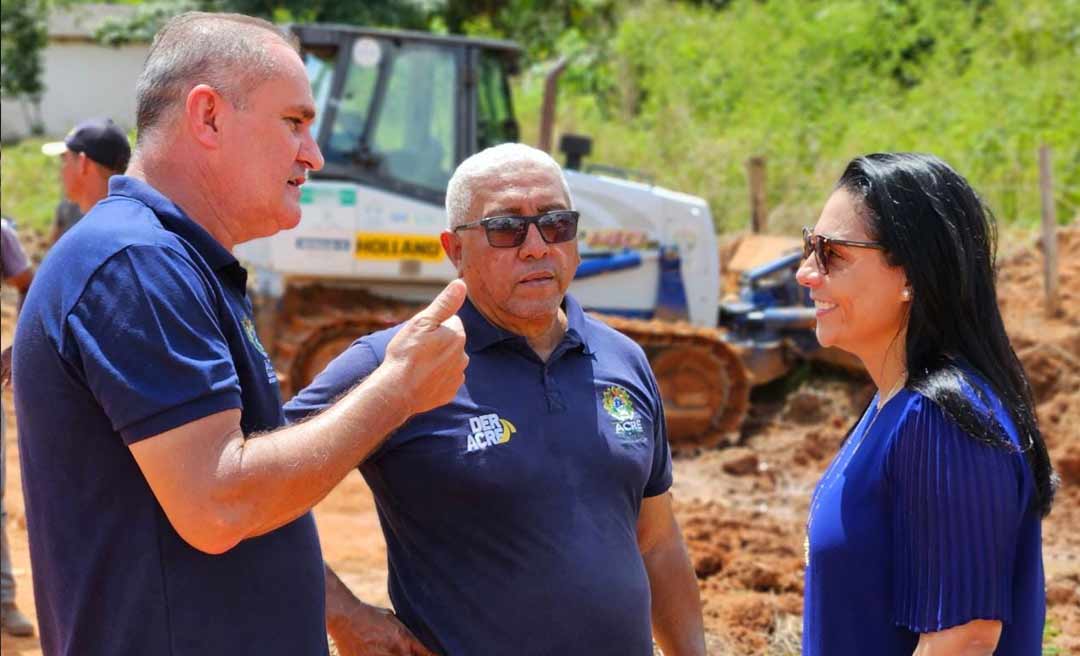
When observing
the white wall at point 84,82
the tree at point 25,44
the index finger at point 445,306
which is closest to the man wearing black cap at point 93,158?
the index finger at point 445,306

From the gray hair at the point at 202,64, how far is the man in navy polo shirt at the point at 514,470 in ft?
2.67

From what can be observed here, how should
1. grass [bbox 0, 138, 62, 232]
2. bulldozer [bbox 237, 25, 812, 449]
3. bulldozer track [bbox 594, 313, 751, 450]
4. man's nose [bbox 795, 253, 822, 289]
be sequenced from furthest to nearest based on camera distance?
1. grass [bbox 0, 138, 62, 232]
2. bulldozer track [bbox 594, 313, 751, 450]
3. bulldozer [bbox 237, 25, 812, 449]
4. man's nose [bbox 795, 253, 822, 289]

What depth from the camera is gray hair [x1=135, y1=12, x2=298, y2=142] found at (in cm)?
223


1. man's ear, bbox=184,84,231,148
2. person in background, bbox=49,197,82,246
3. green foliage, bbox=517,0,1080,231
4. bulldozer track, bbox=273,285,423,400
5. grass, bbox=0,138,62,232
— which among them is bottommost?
grass, bbox=0,138,62,232

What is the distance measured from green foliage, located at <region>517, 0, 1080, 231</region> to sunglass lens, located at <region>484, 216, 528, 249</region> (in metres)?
11.9

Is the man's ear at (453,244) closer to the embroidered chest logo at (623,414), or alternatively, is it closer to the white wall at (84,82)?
the embroidered chest logo at (623,414)

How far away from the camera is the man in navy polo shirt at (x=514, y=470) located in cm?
282

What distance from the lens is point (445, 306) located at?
2285mm

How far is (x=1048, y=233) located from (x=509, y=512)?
31.3ft

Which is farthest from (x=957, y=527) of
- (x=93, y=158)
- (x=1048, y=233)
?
(x=1048, y=233)

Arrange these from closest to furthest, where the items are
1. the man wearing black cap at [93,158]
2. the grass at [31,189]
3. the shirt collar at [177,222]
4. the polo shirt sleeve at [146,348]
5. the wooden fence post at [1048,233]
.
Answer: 1. the polo shirt sleeve at [146,348]
2. the shirt collar at [177,222]
3. the man wearing black cap at [93,158]
4. the wooden fence post at [1048,233]
5. the grass at [31,189]

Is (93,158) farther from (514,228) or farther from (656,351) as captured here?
(656,351)

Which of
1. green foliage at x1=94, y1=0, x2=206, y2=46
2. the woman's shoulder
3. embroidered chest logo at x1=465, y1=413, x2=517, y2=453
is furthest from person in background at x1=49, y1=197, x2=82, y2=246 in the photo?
green foliage at x1=94, y1=0, x2=206, y2=46

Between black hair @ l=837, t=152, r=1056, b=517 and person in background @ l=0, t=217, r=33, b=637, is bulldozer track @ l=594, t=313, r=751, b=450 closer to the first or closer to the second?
person in background @ l=0, t=217, r=33, b=637
